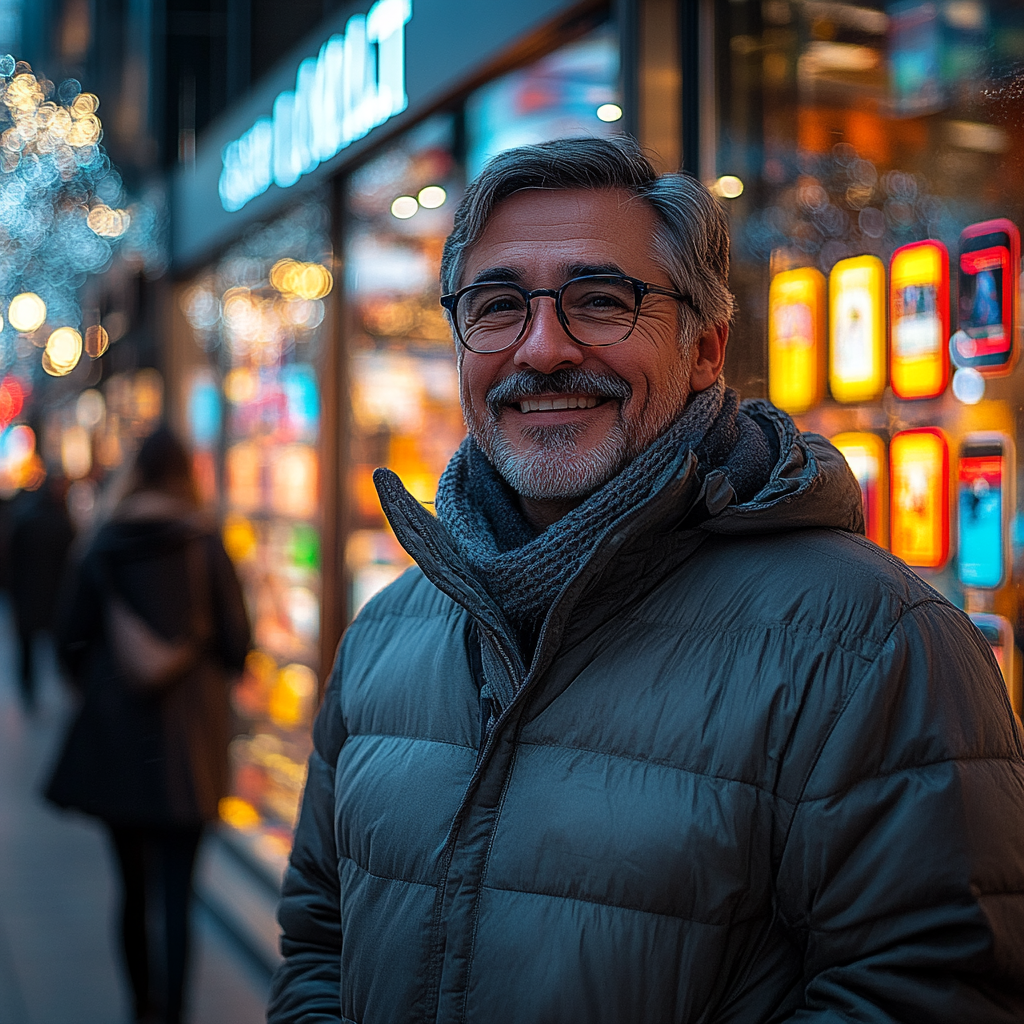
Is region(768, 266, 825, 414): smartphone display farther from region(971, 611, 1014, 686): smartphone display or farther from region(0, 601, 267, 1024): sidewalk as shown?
region(0, 601, 267, 1024): sidewalk

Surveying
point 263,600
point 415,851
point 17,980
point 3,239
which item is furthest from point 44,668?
point 415,851

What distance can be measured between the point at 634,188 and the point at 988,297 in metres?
0.89

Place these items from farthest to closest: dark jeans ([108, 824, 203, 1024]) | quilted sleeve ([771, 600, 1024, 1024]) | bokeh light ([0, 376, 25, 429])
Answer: bokeh light ([0, 376, 25, 429]), dark jeans ([108, 824, 203, 1024]), quilted sleeve ([771, 600, 1024, 1024])

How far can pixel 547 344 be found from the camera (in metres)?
1.58

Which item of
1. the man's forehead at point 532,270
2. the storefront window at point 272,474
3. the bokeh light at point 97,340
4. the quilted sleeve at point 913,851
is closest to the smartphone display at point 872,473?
the man's forehead at point 532,270

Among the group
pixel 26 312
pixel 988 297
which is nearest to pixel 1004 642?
pixel 988 297

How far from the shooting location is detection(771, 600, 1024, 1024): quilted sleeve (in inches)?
48.0

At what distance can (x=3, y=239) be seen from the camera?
14508mm

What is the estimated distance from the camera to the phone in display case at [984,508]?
7.05 feet

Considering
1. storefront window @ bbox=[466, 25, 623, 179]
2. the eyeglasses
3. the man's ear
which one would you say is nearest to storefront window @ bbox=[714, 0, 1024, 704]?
storefront window @ bbox=[466, 25, 623, 179]

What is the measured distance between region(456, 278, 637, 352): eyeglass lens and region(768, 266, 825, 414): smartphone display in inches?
43.7

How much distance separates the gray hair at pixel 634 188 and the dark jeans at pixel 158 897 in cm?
294

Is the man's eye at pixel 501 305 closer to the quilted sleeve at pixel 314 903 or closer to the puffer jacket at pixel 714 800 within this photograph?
the puffer jacket at pixel 714 800

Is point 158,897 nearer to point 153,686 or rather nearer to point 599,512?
point 153,686
